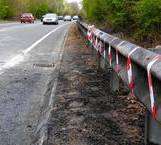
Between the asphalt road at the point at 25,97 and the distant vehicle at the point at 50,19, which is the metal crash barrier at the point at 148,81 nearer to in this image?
the asphalt road at the point at 25,97

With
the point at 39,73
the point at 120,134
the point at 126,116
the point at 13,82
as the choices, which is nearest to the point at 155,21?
the point at 39,73

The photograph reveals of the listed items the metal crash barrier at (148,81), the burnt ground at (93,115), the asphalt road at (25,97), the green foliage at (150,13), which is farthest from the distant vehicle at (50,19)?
the metal crash barrier at (148,81)

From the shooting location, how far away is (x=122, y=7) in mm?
18391

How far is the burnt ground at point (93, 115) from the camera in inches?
211

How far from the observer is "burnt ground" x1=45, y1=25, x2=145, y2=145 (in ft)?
17.6

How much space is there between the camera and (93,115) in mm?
6418

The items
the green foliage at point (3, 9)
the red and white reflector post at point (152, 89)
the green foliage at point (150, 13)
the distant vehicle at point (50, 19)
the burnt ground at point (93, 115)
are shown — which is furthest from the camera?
the green foliage at point (3, 9)

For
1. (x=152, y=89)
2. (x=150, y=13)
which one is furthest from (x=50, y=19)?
(x=152, y=89)

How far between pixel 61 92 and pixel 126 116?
1897 millimetres

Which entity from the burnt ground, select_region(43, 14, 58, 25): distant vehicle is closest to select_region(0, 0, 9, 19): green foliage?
select_region(43, 14, 58, 25): distant vehicle

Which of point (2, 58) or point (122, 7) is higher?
point (122, 7)

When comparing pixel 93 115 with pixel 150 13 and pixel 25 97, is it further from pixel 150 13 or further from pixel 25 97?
pixel 150 13

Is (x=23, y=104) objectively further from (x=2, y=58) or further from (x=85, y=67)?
(x=2, y=58)

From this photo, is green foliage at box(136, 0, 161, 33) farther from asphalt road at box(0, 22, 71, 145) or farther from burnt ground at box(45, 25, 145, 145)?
burnt ground at box(45, 25, 145, 145)
